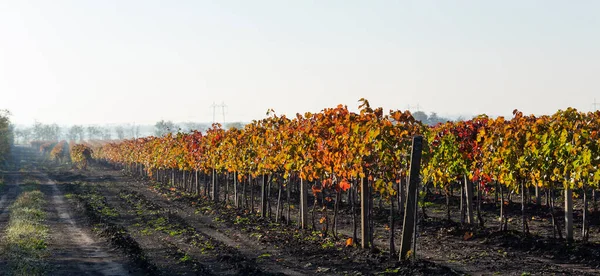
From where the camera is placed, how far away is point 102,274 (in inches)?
553

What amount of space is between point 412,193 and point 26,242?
12653 millimetres

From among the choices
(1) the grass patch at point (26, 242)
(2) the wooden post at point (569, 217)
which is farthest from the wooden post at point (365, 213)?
(1) the grass patch at point (26, 242)

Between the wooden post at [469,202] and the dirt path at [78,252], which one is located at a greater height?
the wooden post at [469,202]

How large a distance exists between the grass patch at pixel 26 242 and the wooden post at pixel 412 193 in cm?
834

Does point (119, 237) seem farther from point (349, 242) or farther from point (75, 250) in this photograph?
point (349, 242)

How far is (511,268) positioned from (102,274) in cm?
917

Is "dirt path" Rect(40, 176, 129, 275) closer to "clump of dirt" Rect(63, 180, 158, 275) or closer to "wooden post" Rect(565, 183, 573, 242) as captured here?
"clump of dirt" Rect(63, 180, 158, 275)

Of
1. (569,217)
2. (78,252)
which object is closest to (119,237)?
(78,252)

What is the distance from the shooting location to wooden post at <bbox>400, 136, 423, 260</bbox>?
476 inches

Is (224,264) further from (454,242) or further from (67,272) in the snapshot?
(454,242)

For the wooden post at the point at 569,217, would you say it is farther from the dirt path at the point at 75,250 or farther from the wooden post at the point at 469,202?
the dirt path at the point at 75,250

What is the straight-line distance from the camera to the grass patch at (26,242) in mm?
14836

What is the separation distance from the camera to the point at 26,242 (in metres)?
18.8

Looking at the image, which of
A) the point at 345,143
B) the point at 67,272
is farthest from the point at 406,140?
the point at 67,272
